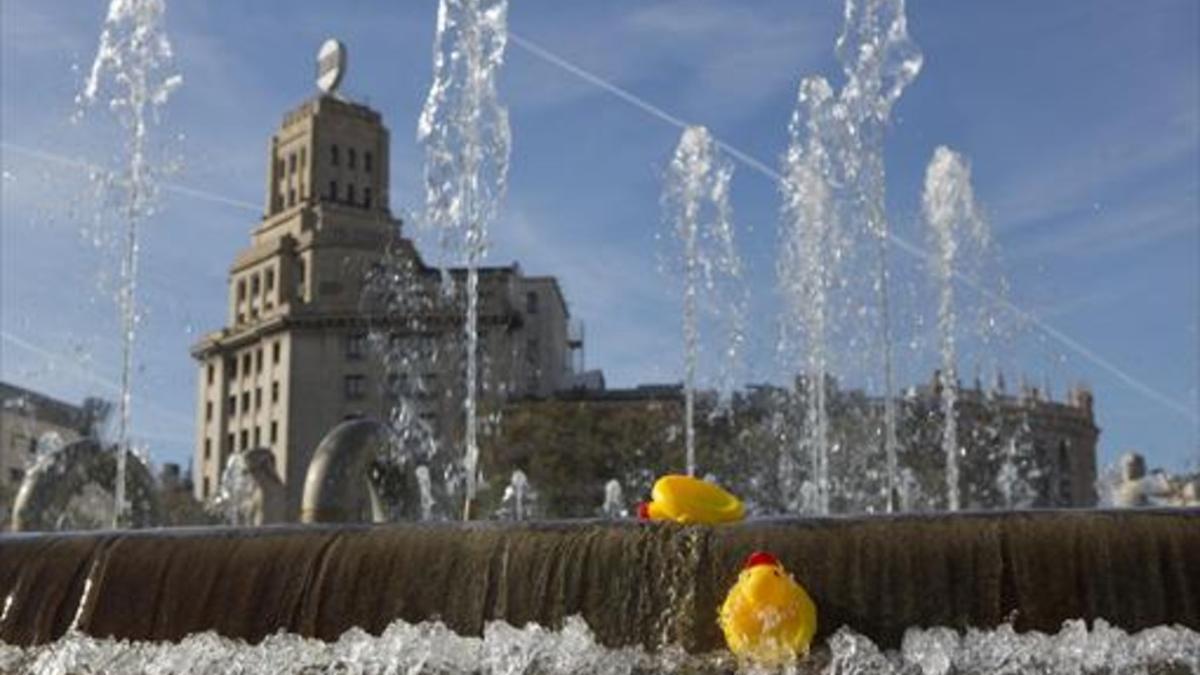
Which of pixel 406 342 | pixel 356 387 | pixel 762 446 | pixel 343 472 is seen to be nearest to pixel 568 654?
pixel 343 472

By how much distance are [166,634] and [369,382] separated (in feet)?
272

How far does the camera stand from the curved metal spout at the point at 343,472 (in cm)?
1809

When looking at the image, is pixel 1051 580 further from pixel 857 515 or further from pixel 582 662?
pixel 582 662

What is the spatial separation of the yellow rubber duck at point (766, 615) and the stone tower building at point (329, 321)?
2853 inches

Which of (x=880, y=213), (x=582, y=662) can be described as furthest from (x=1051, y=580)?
(x=880, y=213)

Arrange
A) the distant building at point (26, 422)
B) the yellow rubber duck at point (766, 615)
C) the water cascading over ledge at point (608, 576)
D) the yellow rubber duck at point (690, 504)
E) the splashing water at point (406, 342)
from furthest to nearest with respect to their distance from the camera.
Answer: the distant building at point (26, 422) → the splashing water at point (406, 342) → the yellow rubber duck at point (690, 504) → the water cascading over ledge at point (608, 576) → the yellow rubber duck at point (766, 615)

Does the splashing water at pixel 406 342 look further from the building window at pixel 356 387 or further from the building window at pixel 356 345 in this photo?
the building window at pixel 356 387

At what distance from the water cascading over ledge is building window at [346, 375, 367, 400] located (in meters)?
81.8

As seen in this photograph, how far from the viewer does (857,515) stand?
30.0ft

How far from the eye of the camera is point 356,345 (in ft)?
306

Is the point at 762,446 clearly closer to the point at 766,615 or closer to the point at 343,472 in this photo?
the point at 343,472

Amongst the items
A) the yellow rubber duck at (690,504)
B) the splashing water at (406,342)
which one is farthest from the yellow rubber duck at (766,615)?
the splashing water at (406,342)

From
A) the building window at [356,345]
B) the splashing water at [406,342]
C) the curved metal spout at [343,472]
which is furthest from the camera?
the building window at [356,345]

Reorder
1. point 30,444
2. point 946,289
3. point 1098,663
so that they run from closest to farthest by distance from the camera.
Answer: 1. point 1098,663
2. point 946,289
3. point 30,444
